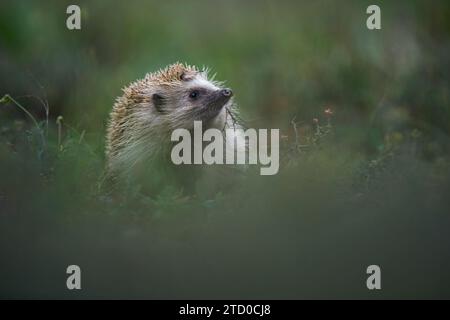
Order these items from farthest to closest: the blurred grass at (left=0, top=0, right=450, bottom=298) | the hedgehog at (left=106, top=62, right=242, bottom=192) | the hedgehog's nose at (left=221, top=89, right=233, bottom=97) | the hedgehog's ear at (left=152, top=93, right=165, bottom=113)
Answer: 1. the hedgehog's ear at (left=152, top=93, right=165, bottom=113)
2. the hedgehog at (left=106, top=62, right=242, bottom=192)
3. the hedgehog's nose at (left=221, top=89, right=233, bottom=97)
4. the blurred grass at (left=0, top=0, right=450, bottom=298)

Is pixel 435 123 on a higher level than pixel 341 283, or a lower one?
higher

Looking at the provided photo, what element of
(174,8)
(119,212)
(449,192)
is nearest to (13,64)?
(174,8)

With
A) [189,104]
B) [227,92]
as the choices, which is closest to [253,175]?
[227,92]

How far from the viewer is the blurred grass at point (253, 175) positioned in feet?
9.76

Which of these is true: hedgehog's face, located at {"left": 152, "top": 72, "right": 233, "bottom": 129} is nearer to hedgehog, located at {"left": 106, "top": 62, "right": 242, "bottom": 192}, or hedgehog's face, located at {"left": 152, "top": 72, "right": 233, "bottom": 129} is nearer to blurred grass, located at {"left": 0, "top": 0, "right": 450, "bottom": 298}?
hedgehog, located at {"left": 106, "top": 62, "right": 242, "bottom": 192}

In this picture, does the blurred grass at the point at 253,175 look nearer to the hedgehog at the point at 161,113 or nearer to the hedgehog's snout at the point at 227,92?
the hedgehog at the point at 161,113

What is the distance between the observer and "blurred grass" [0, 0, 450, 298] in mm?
2975

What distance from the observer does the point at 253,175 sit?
3.88 metres

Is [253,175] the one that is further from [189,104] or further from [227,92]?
[189,104]

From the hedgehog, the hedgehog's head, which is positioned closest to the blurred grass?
the hedgehog

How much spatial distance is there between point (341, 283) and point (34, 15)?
4397 millimetres

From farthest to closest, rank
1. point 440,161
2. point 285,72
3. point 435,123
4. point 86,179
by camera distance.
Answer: point 285,72 → point 435,123 → point 440,161 → point 86,179
